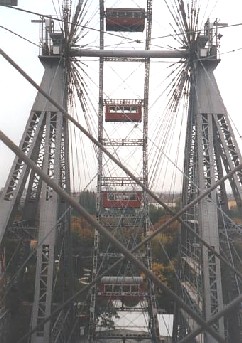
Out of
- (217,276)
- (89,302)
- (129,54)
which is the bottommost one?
(89,302)

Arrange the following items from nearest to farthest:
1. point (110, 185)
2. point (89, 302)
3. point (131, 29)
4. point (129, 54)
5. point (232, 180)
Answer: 1. point (232, 180)
2. point (129, 54)
3. point (131, 29)
4. point (89, 302)
5. point (110, 185)

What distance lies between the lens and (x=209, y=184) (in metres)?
9.69

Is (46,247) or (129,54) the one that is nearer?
(46,247)

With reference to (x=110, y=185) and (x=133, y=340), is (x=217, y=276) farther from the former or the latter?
(x=110, y=185)

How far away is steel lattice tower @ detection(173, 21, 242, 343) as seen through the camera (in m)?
9.05

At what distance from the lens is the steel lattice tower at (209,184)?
9.05 meters

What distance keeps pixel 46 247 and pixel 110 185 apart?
873 centimetres

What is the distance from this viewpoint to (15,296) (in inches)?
413

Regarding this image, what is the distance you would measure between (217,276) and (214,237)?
2.66 ft

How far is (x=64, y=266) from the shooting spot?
11.9m

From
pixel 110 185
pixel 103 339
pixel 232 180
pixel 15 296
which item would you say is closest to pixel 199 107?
pixel 232 180

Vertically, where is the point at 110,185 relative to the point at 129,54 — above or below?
below

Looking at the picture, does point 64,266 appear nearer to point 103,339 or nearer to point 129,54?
point 103,339

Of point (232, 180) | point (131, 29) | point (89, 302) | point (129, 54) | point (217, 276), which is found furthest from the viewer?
point (89, 302)
